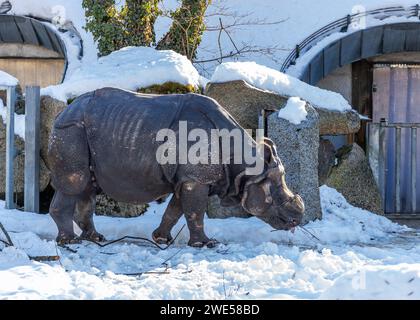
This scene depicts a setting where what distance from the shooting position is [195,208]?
691 cm

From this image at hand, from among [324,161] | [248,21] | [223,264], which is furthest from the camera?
[248,21]

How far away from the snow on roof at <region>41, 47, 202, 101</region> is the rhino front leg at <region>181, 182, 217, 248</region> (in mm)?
2261

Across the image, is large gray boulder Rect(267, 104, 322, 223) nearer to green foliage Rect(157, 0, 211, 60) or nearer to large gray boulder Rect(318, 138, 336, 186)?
large gray boulder Rect(318, 138, 336, 186)

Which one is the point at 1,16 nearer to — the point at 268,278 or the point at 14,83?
the point at 14,83

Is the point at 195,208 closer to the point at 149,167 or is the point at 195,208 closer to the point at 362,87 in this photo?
the point at 149,167

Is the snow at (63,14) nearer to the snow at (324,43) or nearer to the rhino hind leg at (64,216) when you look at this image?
the snow at (324,43)

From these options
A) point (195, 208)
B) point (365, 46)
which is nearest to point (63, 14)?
point (365, 46)

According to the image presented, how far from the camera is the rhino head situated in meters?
6.99

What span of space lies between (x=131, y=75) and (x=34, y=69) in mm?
5513

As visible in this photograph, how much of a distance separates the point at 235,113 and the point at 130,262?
3.07 meters

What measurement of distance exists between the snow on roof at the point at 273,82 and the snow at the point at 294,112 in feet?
1.75

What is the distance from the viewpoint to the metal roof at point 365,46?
41.0 feet

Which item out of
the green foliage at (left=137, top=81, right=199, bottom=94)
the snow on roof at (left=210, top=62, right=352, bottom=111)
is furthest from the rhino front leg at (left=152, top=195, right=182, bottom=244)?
the snow on roof at (left=210, top=62, right=352, bottom=111)

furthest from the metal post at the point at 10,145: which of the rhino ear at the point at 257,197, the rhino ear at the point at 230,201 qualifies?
the rhino ear at the point at 257,197
